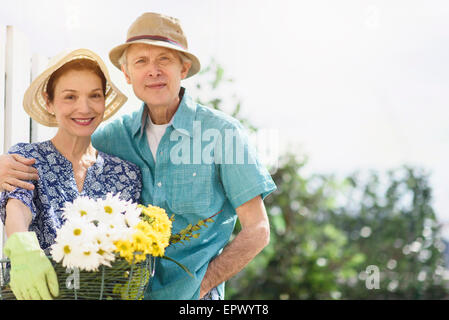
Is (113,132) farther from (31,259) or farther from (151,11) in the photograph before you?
(31,259)

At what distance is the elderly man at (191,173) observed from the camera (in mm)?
2025

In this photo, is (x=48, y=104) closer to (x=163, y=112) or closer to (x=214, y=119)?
(x=163, y=112)

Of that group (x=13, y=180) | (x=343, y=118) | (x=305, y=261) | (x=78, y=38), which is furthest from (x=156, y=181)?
(x=343, y=118)

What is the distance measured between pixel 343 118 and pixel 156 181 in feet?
16.8

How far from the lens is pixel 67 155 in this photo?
203 cm

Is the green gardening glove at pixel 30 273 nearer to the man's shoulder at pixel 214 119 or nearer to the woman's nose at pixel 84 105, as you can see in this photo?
the woman's nose at pixel 84 105

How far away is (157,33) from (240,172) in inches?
23.7

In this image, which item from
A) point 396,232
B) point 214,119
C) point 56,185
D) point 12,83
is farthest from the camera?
point 396,232

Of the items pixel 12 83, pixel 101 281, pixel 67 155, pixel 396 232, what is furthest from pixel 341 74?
pixel 101 281

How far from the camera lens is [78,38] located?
2.79 meters

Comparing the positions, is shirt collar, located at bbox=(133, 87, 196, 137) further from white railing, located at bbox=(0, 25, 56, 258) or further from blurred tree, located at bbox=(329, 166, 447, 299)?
blurred tree, located at bbox=(329, 166, 447, 299)

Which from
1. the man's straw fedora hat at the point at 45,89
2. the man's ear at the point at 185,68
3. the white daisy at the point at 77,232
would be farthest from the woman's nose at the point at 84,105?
the white daisy at the point at 77,232

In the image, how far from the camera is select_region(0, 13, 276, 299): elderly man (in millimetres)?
2025

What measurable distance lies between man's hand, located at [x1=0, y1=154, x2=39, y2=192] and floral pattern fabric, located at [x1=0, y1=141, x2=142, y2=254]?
0.8 inches
